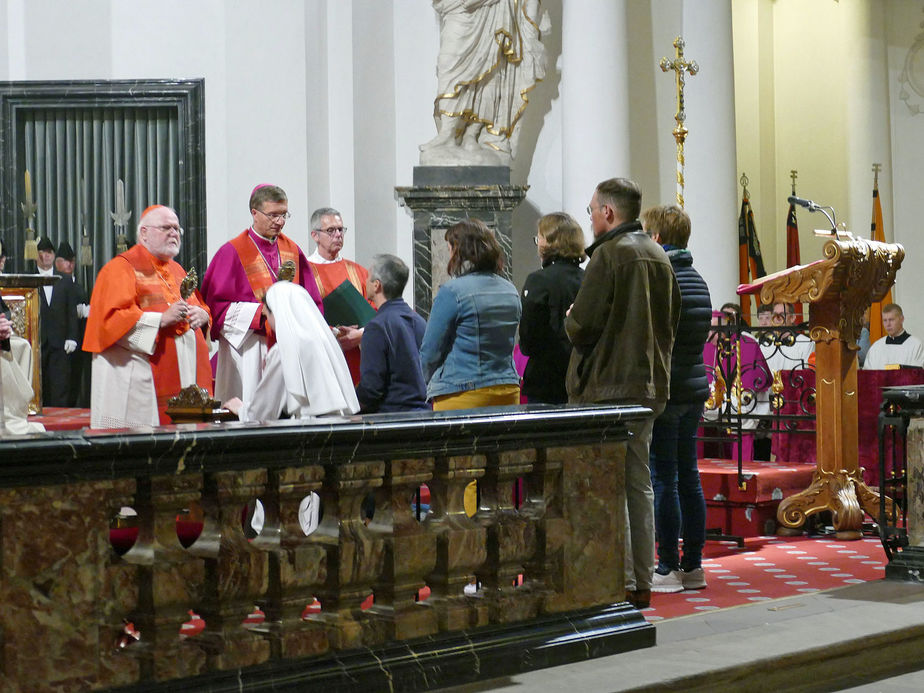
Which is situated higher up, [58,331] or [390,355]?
[58,331]

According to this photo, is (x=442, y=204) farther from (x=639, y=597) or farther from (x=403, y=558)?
(x=403, y=558)

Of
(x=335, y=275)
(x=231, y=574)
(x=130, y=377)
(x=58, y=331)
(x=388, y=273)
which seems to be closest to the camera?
(x=231, y=574)

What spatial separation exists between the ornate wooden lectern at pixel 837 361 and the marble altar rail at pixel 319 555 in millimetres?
3087

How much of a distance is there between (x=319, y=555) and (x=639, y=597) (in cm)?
184

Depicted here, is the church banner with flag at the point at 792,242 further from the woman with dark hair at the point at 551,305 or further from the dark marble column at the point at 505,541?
the dark marble column at the point at 505,541

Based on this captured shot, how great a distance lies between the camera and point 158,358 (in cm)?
630

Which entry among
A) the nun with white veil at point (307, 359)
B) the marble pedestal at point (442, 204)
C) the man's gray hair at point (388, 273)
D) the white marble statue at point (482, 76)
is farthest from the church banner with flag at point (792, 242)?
the nun with white veil at point (307, 359)

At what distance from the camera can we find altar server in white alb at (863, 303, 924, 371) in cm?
1156

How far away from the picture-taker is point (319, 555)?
12.1 feet

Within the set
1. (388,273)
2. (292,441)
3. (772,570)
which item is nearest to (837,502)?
(772,570)

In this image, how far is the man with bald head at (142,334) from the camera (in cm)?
612

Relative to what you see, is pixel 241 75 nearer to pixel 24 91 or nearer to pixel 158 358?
pixel 24 91

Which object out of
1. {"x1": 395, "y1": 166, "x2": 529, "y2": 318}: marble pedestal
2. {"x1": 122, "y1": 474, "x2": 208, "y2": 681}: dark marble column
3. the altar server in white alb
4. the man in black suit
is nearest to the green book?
{"x1": 395, "y1": 166, "x2": 529, "y2": 318}: marble pedestal

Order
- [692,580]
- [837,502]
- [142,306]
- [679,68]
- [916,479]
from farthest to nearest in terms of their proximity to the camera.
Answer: [679,68]
[837,502]
[142,306]
[916,479]
[692,580]
